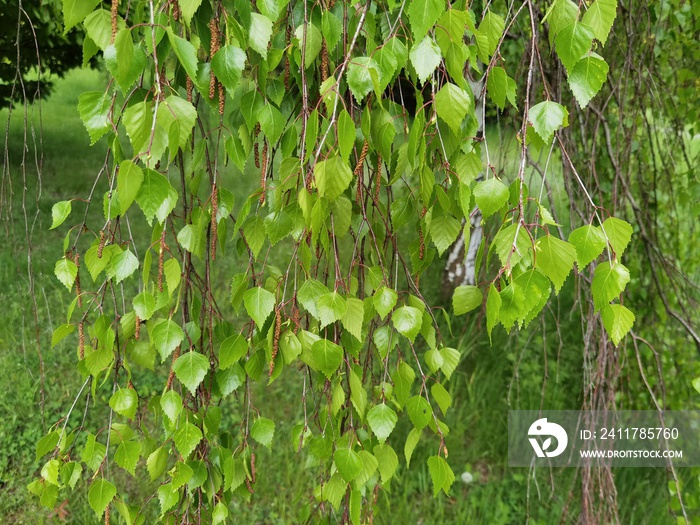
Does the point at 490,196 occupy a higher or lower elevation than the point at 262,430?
higher

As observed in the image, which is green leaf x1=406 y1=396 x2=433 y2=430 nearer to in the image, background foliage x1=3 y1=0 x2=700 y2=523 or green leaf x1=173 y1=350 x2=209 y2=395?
background foliage x1=3 y1=0 x2=700 y2=523

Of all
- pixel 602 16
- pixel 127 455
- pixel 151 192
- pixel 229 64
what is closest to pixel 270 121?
pixel 229 64

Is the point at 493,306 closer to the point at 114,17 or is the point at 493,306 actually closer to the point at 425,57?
the point at 425,57

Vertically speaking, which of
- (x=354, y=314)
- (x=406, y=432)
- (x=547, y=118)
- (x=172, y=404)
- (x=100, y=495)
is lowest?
(x=406, y=432)

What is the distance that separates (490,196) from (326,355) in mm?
290

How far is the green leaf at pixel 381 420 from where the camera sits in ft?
2.85

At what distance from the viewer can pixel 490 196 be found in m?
0.68

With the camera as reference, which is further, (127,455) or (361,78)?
(127,455)

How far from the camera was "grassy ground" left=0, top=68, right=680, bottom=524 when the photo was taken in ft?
6.73

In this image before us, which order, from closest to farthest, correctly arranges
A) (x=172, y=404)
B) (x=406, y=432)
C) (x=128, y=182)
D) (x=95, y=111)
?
1. (x=128, y=182)
2. (x=95, y=111)
3. (x=172, y=404)
4. (x=406, y=432)

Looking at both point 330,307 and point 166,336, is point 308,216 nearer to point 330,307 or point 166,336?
point 330,307

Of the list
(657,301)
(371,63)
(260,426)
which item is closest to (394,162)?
(371,63)

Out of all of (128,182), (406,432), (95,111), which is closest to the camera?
(128,182)

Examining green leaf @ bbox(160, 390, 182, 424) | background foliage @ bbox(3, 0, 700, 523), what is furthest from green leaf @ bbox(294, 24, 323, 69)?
green leaf @ bbox(160, 390, 182, 424)
